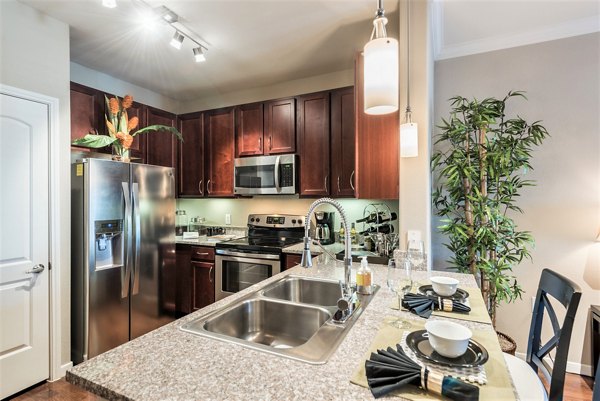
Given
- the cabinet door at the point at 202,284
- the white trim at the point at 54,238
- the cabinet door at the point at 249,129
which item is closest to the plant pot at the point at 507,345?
the cabinet door at the point at 202,284

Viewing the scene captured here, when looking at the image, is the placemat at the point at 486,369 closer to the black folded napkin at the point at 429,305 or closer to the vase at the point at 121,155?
the black folded napkin at the point at 429,305

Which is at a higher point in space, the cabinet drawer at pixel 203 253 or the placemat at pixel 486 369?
the placemat at pixel 486 369

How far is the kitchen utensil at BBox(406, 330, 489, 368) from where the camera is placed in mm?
825

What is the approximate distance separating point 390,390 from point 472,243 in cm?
190

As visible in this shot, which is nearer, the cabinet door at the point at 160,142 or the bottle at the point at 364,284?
the bottle at the point at 364,284

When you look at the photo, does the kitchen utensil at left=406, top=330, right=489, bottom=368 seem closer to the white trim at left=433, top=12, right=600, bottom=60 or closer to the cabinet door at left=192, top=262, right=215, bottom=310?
the white trim at left=433, top=12, right=600, bottom=60

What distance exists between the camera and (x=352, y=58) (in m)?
2.93

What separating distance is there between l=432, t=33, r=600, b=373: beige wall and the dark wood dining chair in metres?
1.31

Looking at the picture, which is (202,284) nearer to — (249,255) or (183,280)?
(183,280)

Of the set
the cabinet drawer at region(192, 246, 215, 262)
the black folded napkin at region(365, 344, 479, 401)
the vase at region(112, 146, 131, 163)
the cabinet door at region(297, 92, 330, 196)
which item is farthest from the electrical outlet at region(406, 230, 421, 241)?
the vase at region(112, 146, 131, 163)

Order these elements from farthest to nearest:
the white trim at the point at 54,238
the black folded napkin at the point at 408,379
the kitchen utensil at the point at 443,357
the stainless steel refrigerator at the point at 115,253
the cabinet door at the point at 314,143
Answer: the cabinet door at the point at 314,143 < the stainless steel refrigerator at the point at 115,253 < the white trim at the point at 54,238 < the kitchen utensil at the point at 443,357 < the black folded napkin at the point at 408,379

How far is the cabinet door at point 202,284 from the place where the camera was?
3188 millimetres

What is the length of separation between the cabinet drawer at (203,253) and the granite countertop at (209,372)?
2204 mm

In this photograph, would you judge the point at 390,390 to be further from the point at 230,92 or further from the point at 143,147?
the point at 230,92
